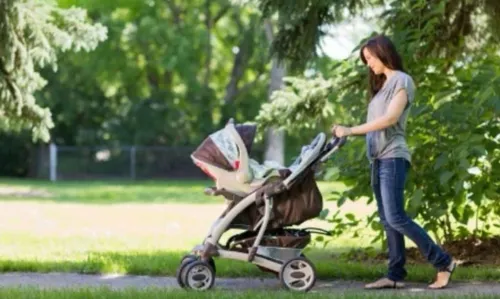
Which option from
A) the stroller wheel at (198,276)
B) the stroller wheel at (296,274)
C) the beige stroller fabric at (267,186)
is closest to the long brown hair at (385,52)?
the beige stroller fabric at (267,186)

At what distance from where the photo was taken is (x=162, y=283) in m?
7.65

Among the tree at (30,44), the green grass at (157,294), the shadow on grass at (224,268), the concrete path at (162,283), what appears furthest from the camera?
the tree at (30,44)

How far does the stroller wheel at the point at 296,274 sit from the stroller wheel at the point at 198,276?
1.58 ft

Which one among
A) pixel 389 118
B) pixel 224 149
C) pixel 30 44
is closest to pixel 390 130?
pixel 389 118

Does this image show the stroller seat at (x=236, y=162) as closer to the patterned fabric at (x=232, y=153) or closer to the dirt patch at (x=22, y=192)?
the patterned fabric at (x=232, y=153)

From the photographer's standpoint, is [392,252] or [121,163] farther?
[121,163]

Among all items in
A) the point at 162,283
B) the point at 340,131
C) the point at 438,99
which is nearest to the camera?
the point at 340,131

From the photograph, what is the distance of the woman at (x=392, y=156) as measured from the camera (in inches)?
284

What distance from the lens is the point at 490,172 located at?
8.66 metres

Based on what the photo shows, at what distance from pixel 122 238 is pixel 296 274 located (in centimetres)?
533

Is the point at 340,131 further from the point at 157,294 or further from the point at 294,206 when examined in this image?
the point at 157,294

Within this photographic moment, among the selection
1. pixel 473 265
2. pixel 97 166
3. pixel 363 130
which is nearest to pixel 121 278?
pixel 363 130

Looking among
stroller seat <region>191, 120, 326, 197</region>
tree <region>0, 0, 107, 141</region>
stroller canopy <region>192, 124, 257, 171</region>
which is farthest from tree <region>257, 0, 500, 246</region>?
tree <region>0, 0, 107, 141</region>

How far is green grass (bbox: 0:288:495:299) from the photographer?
6426 mm
